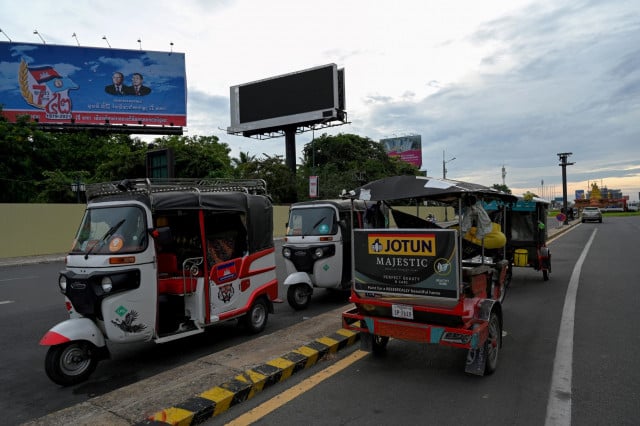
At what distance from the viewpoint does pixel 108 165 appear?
3167 cm

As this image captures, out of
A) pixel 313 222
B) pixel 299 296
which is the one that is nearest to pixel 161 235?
pixel 299 296

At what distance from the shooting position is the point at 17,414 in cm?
420

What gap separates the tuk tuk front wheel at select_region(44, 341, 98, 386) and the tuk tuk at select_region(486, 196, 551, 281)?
9.10 m

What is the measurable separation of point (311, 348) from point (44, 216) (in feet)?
67.3

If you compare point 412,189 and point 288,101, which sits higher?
point 288,101

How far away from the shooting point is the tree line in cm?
2667

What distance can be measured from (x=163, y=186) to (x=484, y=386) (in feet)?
14.8

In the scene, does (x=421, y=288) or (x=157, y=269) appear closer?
(x=421, y=288)

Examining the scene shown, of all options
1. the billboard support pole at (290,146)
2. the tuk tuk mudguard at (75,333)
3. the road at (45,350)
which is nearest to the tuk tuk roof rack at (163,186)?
the tuk tuk mudguard at (75,333)

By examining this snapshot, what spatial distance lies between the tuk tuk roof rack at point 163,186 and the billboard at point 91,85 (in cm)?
3657

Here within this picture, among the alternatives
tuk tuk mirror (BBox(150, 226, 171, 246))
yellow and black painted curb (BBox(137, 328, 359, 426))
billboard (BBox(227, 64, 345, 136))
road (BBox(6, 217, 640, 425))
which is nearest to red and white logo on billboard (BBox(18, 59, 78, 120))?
billboard (BBox(227, 64, 345, 136))

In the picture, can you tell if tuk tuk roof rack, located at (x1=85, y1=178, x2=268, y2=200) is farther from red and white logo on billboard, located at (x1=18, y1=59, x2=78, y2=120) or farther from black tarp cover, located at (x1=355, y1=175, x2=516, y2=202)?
red and white logo on billboard, located at (x1=18, y1=59, x2=78, y2=120)

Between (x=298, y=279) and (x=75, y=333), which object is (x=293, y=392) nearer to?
(x=75, y=333)

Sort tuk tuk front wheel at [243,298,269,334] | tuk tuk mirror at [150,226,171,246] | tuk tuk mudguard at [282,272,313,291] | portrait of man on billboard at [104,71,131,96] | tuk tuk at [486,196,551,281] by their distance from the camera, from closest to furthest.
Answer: tuk tuk mirror at [150,226,171,246], tuk tuk front wheel at [243,298,269,334], tuk tuk mudguard at [282,272,313,291], tuk tuk at [486,196,551,281], portrait of man on billboard at [104,71,131,96]
